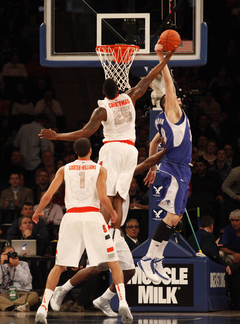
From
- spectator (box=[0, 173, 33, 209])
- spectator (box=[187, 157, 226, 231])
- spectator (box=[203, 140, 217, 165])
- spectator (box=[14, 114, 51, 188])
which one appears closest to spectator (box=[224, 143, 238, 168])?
spectator (box=[203, 140, 217, 165])

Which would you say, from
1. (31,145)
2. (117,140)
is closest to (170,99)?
(117,140)

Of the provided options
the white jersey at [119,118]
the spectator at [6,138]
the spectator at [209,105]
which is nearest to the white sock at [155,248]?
the white jersey at [119,118]

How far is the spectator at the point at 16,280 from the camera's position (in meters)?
10.4

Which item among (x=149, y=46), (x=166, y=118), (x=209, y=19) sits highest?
(x=209, y=19)

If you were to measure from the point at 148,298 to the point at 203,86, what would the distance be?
7731 mm

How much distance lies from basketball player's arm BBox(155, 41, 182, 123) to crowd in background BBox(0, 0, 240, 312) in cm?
330

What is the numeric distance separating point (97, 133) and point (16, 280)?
5547mm

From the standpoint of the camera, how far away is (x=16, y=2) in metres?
18.4

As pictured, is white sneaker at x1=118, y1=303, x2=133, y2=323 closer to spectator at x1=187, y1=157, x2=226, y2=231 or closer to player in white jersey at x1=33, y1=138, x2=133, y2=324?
player in white jersey at x1=33, y1=138, x2=133, y2=324

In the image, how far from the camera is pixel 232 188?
489 inches

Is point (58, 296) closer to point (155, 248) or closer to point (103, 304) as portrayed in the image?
point (103, 304)

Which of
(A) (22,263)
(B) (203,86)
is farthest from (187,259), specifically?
(B) (203,86)

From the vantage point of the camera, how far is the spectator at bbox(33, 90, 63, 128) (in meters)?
15.8

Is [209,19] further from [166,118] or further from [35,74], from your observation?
[166,118]
